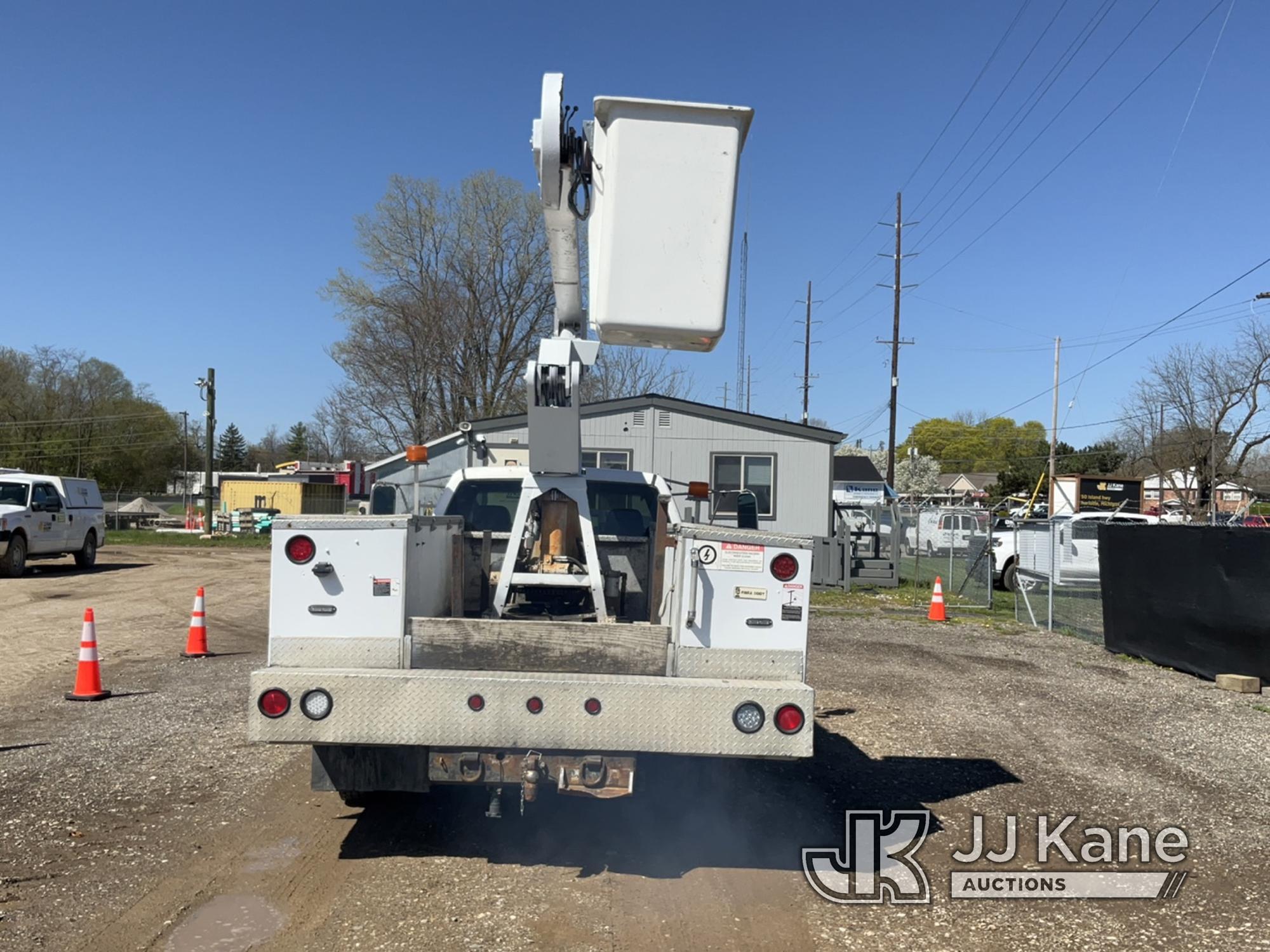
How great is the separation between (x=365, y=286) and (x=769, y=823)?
31.9 meters

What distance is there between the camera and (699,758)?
5625mm

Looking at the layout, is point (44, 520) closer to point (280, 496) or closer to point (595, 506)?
point (595, 506)

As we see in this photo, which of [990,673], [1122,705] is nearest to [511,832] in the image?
[1122,705]

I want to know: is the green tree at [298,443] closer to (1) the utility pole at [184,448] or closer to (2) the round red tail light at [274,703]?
(1) the utility pole at [184,448]

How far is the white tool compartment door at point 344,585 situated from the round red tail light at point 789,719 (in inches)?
70.8

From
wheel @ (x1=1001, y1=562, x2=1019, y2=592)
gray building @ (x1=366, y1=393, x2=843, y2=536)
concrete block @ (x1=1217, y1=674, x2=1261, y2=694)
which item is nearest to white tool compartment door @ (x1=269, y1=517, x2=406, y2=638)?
concrete block @ (x1=1217, y1=674, x2=1261, y2=694)

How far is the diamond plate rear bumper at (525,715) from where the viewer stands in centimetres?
461

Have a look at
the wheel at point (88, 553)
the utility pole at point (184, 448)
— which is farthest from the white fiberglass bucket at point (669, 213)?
the utility pole at point (184, 448)

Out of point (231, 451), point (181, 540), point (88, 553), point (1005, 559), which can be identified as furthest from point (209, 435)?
point (231, 451)

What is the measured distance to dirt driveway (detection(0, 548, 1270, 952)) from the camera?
4.39m

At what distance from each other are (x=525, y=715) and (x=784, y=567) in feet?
4.53

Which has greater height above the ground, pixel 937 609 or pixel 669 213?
pixel 669 213

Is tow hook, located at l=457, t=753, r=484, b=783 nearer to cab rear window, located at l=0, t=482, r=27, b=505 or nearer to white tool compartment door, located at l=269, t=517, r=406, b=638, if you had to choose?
white tool compartment door, located at l=269, t=517, r=406, b=638

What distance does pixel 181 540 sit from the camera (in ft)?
122
